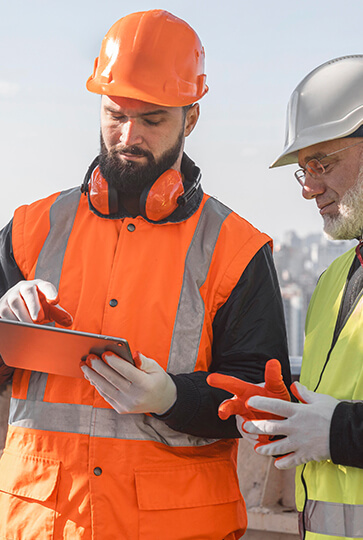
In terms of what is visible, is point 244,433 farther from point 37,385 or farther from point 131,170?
point 131,170

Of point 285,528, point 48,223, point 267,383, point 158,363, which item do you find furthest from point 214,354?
point 285,528

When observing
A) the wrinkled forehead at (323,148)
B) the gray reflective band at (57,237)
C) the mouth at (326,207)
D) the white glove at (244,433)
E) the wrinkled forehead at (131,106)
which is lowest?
the white glove at (244,433)

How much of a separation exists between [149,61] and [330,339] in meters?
1.24

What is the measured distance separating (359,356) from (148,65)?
4.40ft

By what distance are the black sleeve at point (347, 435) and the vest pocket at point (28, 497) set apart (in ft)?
3.09

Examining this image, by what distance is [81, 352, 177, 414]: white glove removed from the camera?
229 cm

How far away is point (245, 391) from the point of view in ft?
7.35

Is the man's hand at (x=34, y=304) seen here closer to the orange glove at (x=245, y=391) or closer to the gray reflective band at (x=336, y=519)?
the orange glove at (x=245, y=391)

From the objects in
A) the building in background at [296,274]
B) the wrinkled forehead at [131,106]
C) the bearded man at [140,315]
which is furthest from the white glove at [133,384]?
the building in background at [296,274]

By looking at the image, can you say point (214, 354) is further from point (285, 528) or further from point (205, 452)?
point (285, 528)

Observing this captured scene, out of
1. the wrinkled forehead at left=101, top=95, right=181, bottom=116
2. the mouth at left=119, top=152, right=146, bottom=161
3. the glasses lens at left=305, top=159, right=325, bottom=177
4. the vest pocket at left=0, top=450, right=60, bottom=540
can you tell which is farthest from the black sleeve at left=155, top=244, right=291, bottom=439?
the wrinkled forehead at left=101, top=95, right=181, bottom=116

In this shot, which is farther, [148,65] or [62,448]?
[148,65]

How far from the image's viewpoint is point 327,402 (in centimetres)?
214

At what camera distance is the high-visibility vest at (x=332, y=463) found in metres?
2.09
